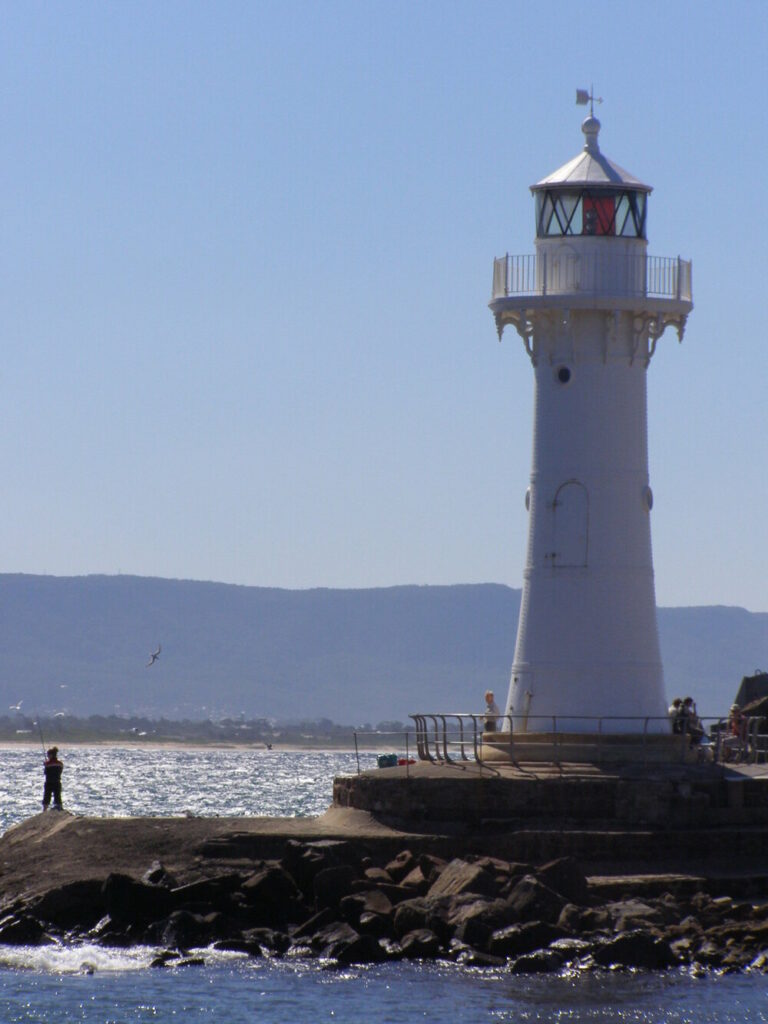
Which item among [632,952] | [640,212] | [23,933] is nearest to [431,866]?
[632,952]

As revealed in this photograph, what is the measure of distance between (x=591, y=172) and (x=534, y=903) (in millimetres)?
10741

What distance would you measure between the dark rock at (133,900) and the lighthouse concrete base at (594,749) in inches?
188

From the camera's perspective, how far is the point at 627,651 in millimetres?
29422

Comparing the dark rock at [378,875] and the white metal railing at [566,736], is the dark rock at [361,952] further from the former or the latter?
the white metal railing at [566,736]

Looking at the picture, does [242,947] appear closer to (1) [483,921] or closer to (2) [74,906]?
(2) [74,906]

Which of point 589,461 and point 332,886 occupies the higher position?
point 589,461

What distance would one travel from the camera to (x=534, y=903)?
24.0 m

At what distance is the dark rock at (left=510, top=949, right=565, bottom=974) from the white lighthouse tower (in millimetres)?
5846

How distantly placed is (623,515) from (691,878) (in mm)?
5747

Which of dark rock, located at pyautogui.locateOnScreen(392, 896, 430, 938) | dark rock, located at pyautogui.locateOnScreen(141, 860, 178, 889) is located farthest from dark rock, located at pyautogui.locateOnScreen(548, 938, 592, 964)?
dark rock, located at pyautogui.locateOnScreen(141, 860, 178, 889)

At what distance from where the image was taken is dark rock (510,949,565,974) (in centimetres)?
2348

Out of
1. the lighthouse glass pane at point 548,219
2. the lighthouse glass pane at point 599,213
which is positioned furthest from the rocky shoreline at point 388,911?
the lighthouse glass pane at point 599,213

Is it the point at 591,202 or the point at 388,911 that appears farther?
the point at 591,202

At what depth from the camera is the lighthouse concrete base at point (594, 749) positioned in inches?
1112
